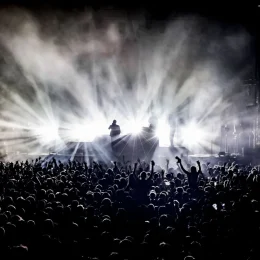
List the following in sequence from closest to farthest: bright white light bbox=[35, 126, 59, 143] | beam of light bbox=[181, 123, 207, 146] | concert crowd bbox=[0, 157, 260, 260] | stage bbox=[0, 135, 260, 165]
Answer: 1. concert crowd bbox=[0, 157, 260, 260]
2. stage bbox=[0, 135, 260, 165]
3. beam of light bbox=[181, 123, 207, 146]
4. bright white light bbox=[35, 126, 59, 143]

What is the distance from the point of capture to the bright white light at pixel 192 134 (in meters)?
25.0

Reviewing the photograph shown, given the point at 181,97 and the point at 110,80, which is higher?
the point at 110,80

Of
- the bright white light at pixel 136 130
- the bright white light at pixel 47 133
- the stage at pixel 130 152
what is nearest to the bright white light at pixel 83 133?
the bright white light at pixel 47 133

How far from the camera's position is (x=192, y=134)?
2570 centimetres

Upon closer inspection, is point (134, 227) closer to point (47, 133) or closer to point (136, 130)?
point (136, 130)

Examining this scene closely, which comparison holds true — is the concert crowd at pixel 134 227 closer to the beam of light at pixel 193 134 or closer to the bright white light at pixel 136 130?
the bright white light at pixel 136 130

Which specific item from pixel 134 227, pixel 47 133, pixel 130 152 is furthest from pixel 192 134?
pixel 134 227

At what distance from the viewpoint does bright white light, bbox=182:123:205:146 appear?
24986mm

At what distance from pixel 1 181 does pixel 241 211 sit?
6.80 m

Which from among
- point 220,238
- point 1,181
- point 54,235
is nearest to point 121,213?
point 54,235

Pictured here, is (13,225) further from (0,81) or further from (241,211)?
(0,81)

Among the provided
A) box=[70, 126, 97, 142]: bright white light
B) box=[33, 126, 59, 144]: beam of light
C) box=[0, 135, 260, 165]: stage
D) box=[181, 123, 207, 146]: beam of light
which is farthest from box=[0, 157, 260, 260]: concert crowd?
box=[33, 126, 59, 144]: beam of light

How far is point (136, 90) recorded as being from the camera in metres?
29.8

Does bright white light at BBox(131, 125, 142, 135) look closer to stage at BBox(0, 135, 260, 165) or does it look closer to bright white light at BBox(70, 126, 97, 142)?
stage at BBox(0, 135, 260, 165)
